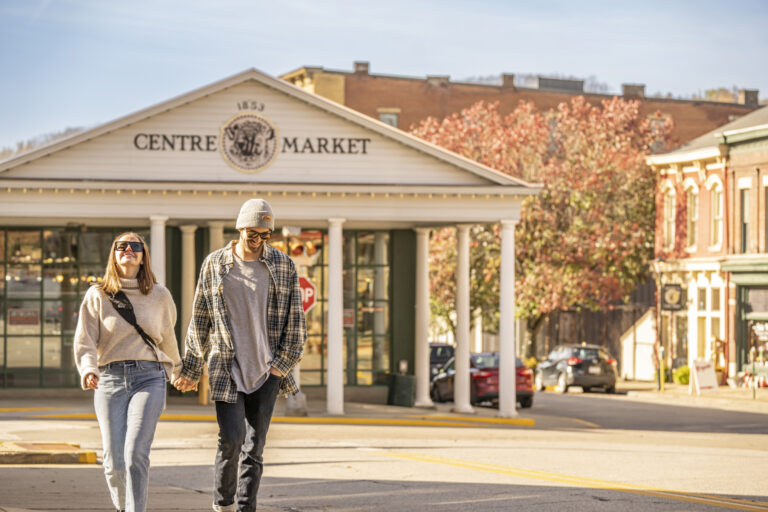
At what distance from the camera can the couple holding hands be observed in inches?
318

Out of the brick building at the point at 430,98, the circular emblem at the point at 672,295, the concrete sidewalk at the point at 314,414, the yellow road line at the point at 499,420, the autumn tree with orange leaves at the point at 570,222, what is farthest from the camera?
the brick building at the point at 430,98

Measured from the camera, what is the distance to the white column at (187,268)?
1062 inches

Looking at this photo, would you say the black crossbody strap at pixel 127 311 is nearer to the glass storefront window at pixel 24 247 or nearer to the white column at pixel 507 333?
the white column at pixel 507 333

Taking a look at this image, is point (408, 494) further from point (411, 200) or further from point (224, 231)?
point (224, 231)

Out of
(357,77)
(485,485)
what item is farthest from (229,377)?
(357,77)

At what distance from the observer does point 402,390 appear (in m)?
27.4

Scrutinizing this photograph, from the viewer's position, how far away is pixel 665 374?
141 feet

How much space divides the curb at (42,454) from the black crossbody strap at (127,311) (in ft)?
20.3

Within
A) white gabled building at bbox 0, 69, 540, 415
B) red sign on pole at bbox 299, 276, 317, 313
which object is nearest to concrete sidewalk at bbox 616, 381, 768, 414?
white gabled building at bbox 0, 69, 540, 415

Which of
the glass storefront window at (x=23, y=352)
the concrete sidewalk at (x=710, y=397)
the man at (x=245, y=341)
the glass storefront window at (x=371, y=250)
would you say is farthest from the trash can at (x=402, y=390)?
the man at (x=245, y=341)

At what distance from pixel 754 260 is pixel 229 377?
32081 mm

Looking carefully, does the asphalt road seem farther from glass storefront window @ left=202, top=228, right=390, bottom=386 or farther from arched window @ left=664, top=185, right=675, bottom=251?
arched window @ left=664, top=185, right=675, bottom=251

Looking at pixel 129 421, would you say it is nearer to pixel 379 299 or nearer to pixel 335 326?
pixel 335 326

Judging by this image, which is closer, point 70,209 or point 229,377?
point 229,377
